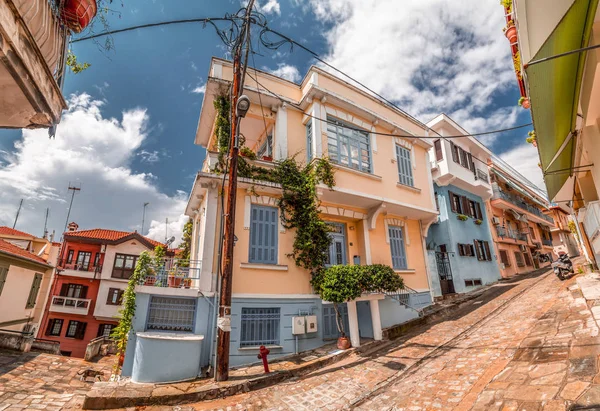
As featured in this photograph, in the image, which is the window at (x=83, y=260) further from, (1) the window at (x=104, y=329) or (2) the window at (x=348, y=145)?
(2) the window at (x=348, y=145)

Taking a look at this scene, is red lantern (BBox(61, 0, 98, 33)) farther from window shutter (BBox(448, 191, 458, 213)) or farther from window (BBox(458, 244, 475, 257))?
window shutter (BBox(448, 191, 458, 213))

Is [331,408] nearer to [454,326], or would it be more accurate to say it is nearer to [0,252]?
[454,326]

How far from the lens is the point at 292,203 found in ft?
33.3

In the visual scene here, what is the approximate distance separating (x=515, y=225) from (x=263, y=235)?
86.2 feet

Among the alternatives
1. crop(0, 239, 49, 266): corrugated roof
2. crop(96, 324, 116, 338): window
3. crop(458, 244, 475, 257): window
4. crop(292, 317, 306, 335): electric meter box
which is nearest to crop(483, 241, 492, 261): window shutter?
crop(458, 244, 475, 257): window

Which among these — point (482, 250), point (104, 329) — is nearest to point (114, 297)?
point (104, 329)

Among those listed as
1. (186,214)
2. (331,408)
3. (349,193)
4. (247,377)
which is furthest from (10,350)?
(349,193)

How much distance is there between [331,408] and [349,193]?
675 cm

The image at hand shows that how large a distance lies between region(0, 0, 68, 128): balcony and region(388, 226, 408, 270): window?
38.4 feet

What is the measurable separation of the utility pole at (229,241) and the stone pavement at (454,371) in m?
0.95

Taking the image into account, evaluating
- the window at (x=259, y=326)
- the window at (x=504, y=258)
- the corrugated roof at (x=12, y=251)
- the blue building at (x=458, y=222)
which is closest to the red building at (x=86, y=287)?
the corrugated roof at (x=12, y=251)

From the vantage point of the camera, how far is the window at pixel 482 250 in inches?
703

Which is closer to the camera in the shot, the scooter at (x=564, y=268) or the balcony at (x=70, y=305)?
the scooter at (x=564, y=268)

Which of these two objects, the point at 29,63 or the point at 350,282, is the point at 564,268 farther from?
the point at 29,63
